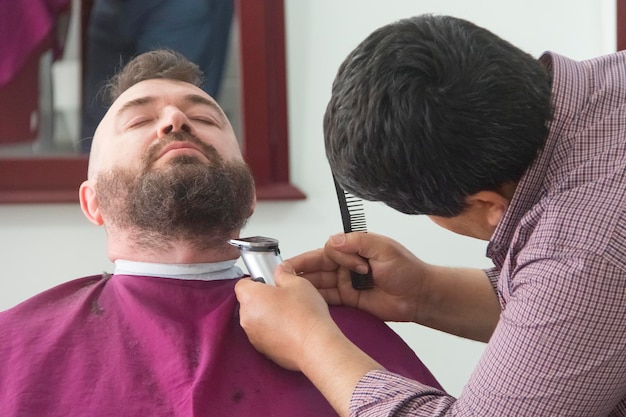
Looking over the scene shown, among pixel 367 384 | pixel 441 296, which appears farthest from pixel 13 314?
pixel 441 296

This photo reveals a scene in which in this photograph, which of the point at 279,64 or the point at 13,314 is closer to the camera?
the point at 13,314

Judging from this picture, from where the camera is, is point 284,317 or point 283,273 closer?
point 284,317

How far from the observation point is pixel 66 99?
2.11 metres

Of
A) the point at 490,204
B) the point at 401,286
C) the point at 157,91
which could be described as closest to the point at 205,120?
the point at 157,91

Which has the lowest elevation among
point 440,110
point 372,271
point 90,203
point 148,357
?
point 148,357

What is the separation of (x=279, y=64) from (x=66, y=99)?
591 millimetres

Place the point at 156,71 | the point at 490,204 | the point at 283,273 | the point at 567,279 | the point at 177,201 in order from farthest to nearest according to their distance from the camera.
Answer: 1. the point at 156,71
2. the point at 177,201
3. the point at 283,273
4. the point at 490,204
5. the point at 567,279

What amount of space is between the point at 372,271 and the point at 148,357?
46 centimetres

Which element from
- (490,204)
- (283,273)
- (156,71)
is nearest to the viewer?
(490,204)

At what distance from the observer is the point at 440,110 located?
3.11 feet

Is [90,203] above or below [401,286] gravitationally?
above

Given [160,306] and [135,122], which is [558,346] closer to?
[160,306]

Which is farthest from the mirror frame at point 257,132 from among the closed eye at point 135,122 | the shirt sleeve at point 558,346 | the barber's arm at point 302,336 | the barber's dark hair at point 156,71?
the shirt sleeve at point 558,346

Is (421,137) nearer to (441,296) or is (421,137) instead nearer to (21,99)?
(441,296)
